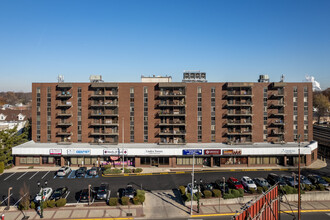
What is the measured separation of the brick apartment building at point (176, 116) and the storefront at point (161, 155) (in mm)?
357

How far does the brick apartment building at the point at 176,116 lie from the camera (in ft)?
184

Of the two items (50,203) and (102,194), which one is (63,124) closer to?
(50,203)

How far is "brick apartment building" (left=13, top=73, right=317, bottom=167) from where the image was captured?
5600 centimetres

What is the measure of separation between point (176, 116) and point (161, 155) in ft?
34.6

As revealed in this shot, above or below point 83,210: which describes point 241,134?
above

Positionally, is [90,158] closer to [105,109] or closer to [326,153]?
[105,109]

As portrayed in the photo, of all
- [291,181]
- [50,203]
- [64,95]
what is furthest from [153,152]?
[291,181]

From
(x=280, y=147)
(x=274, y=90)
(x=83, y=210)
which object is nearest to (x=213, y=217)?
(x=83, y=210)

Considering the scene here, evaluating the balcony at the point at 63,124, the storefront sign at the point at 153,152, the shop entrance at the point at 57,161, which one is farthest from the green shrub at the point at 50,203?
the balcony at the point at 63,124

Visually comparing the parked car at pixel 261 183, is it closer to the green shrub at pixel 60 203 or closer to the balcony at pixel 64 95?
the green shrub at pixel 60 203

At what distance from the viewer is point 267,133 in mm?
58344

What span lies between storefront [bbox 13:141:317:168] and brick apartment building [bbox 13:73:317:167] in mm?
357

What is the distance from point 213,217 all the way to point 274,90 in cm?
4011

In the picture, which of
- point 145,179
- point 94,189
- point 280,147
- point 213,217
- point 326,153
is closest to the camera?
point 213,217
